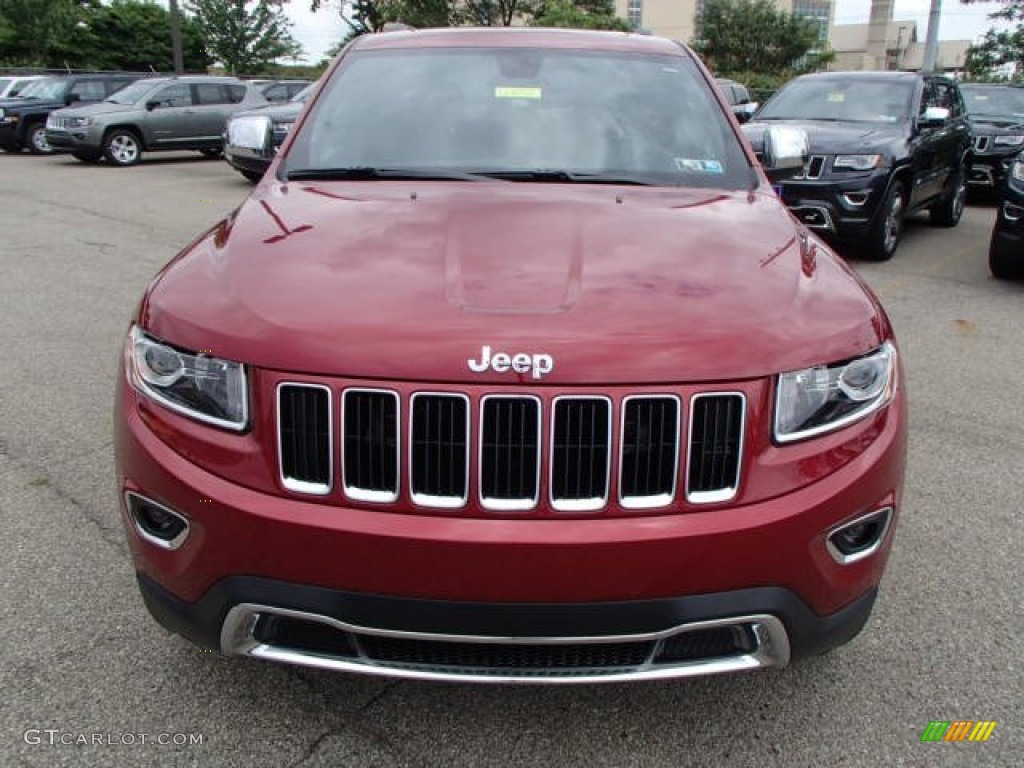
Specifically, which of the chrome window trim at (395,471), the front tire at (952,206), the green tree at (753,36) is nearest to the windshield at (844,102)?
the front tire at (952,206)

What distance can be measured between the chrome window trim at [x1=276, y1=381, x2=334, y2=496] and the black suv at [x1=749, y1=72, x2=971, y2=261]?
20.1 feet

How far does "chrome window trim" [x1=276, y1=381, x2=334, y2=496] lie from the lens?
182 centimetres

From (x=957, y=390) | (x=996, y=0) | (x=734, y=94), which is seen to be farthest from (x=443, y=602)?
(x=996, y=0)

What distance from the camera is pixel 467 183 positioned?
9.43 ft

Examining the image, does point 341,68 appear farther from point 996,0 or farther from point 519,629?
point 996,0

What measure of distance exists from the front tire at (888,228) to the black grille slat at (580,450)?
7.18 m

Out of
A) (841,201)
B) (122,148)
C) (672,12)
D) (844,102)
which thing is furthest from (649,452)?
(672,12)

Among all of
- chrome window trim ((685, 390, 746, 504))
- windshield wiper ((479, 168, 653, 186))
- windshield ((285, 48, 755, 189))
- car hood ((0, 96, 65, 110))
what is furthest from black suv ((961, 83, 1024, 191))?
car hood ((0, 96, 65, 110))

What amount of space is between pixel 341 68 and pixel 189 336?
192 cm

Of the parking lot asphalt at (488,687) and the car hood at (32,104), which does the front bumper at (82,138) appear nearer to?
the car hood at (32,104)

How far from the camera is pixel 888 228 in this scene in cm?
830

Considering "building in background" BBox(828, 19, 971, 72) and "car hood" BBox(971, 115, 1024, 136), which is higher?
"building in background" BBox(828, 19, 971, 72)

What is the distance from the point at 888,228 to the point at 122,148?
1520cm
